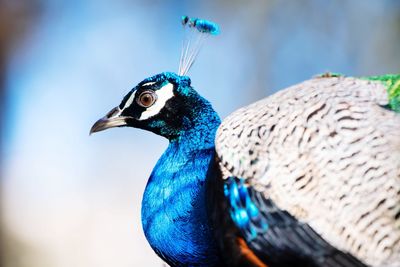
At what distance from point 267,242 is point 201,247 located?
322 millimetres

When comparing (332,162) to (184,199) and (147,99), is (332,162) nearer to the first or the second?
(184,199)

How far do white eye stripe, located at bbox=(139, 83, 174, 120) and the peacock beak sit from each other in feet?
0.23

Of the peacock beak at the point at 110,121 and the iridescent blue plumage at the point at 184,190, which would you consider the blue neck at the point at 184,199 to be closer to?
the iridescent blue plumage at the point at 184,190

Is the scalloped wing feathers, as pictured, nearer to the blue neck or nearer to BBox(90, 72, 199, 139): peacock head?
the blue neck

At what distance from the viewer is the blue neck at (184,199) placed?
1555 millimetres

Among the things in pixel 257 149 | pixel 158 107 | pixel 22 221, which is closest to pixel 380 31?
pixel 22 221

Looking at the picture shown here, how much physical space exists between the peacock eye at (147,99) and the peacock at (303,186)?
0.34m

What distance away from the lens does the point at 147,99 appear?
70.7 inches

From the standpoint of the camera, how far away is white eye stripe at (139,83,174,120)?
70.5 inches

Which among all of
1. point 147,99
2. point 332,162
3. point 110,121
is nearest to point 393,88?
point 332,162

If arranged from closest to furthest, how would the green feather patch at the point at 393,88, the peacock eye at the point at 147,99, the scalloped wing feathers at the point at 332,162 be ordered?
the scalloped wing feathers at the point at 332,162
the green feather patch at the point at 393,88
the peacock eye at the point at 147,99

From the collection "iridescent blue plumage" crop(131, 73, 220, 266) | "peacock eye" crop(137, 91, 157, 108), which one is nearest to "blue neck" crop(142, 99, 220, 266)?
"iridescent blue plumage" crop(131, 73, 220, 266)

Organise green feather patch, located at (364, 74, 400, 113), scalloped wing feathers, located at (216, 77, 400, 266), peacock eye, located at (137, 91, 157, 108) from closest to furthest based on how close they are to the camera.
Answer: scalloped wing feathers, located at (216, 77, 400, 266) < green feather patch, located at (364, 74, 400, 113) < peacock eye, located at (137, 91, 157, 108)

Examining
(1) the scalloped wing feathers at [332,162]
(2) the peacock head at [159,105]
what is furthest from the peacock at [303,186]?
(2) the peacock head at [159,105]
